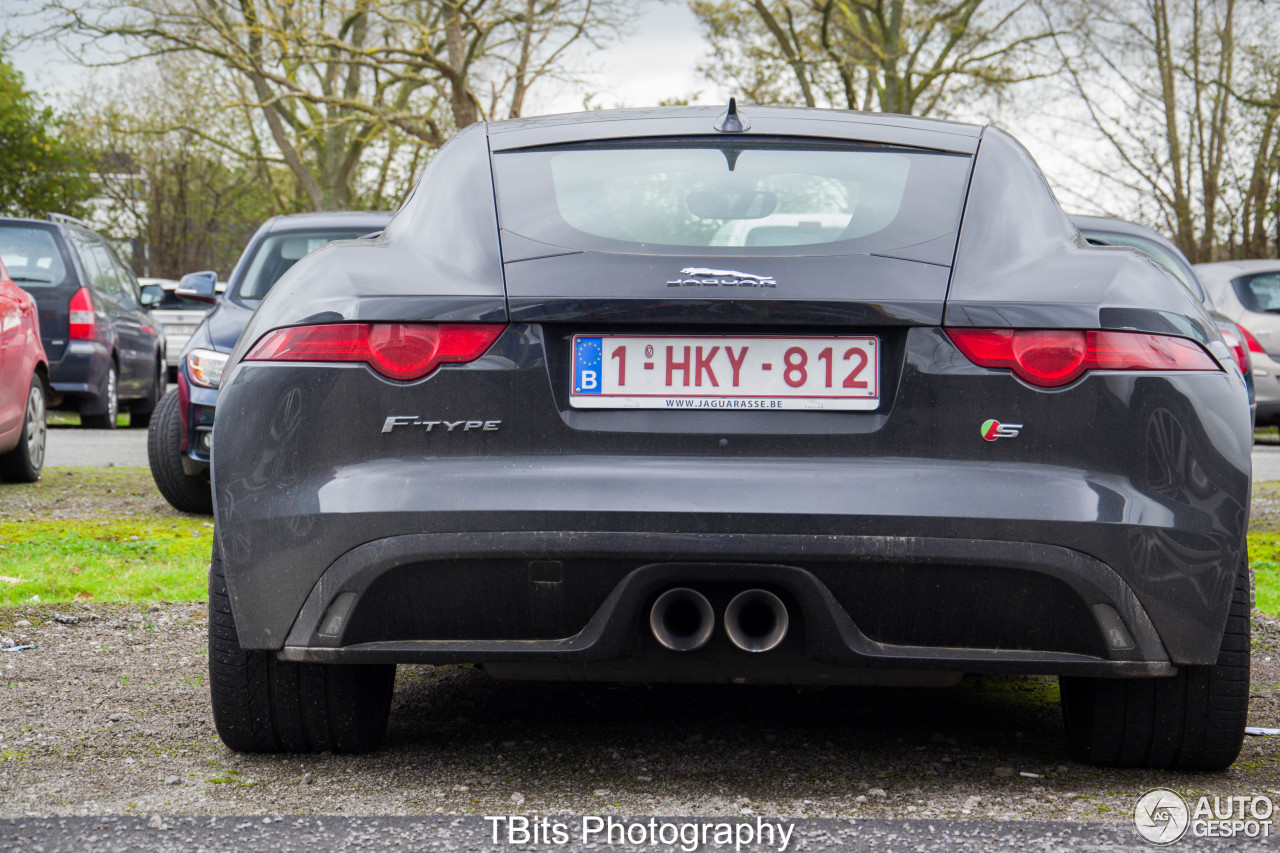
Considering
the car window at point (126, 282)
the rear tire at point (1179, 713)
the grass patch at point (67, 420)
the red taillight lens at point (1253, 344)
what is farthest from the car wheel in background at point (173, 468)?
the red taillight lens at point (1253, 344)

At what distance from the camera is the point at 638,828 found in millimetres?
2850

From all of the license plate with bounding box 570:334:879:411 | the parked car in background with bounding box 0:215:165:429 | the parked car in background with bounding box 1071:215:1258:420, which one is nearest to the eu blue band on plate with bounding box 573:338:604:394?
the license plate with bounding box 570:334:879:411

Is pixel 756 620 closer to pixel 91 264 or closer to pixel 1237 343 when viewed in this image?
pixel 1237 343

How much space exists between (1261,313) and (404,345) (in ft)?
40.5

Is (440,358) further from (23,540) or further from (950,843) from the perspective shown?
(23,540)

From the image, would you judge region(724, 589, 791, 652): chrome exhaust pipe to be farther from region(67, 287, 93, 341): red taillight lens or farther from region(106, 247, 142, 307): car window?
region(106, 247, 142, 307): car window

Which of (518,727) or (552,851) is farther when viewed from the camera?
(518,727)

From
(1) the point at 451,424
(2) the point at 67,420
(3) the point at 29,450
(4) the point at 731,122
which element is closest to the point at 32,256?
(3) the point at 29,450

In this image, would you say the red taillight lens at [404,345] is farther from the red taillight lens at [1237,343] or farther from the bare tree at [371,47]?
the bare tree at [371,47]

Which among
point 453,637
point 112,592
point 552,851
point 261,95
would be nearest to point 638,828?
point 552,851

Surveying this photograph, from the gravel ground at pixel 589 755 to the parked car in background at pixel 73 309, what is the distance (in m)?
8.58

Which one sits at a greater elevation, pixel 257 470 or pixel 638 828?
pixel 257 470

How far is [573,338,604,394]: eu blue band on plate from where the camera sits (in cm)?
288

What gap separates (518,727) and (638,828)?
88 cm
